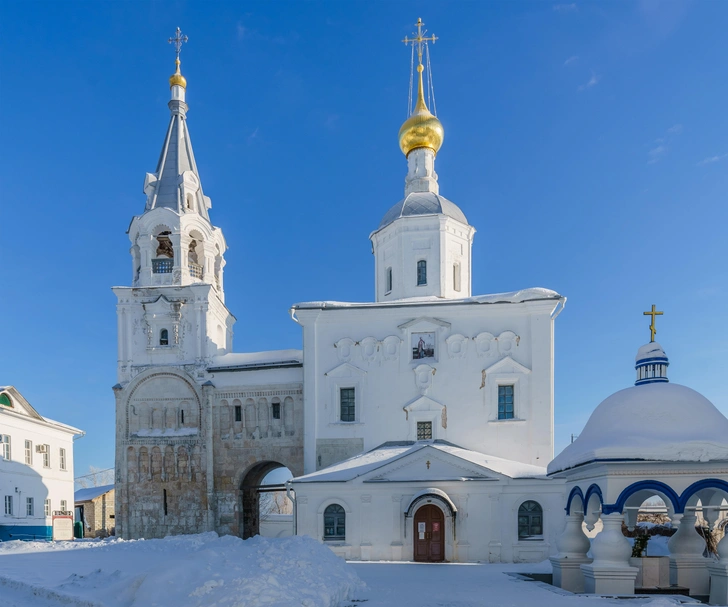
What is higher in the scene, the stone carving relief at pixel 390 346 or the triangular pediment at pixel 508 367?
the stone carving relief at pixel 390 346

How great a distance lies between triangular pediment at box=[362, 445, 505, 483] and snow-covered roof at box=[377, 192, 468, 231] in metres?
9.78

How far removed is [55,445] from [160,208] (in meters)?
10.7

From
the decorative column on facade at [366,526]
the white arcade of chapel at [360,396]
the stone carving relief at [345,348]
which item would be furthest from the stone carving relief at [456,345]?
the decorative column on facade at [366,526]

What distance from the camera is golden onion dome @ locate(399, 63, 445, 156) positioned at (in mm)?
26547

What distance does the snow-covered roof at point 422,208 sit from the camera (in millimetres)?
24781

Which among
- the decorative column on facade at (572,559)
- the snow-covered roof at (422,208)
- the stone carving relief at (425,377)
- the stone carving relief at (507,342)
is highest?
the snow-covered roof at (422,208)

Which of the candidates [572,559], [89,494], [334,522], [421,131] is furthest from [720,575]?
[89,494]

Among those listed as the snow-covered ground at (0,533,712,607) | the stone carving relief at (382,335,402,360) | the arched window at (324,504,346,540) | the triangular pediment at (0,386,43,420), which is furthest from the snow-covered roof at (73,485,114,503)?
the snow-covered ground at (0,533,712,607)

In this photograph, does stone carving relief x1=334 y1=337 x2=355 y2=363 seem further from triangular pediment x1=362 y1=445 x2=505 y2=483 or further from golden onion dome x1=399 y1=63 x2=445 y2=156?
golden onion dome x1=399 y1=63 x2=445 y2=156

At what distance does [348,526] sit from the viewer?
18578mm

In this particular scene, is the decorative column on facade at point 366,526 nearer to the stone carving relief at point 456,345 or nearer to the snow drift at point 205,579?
the snow drift at point 205,579

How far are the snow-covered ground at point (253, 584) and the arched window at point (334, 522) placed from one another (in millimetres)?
5045

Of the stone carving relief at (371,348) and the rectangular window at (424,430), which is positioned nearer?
the rectangular window at (424,430)

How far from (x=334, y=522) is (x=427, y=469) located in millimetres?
3117
